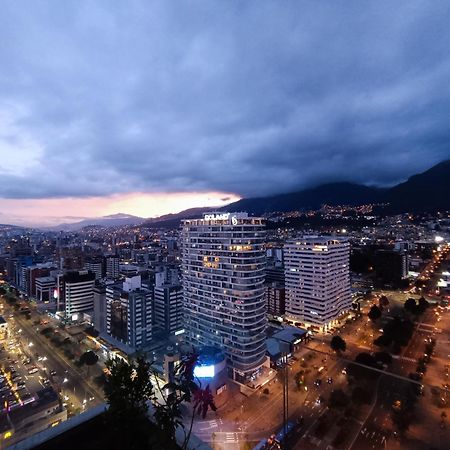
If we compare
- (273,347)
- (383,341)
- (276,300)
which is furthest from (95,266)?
(383,341)

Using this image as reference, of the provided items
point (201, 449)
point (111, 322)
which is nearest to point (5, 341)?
point (111, 322)

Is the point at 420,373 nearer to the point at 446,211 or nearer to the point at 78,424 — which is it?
the point at 78,424

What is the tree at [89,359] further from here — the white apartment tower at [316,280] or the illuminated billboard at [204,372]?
the white apartment tower at [316,280]

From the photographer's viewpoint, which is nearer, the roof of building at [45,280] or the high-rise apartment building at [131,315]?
the high-rise apartment building at [131,315]

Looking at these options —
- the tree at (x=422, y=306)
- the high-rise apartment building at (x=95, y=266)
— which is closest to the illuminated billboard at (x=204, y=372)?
the tree at (x=422, y=306)

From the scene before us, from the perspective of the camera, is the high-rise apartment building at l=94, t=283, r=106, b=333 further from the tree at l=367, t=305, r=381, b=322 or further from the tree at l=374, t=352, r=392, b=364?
the tree at l=367, t=305, r=381, b=322

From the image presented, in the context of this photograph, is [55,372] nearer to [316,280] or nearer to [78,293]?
[78,293]
